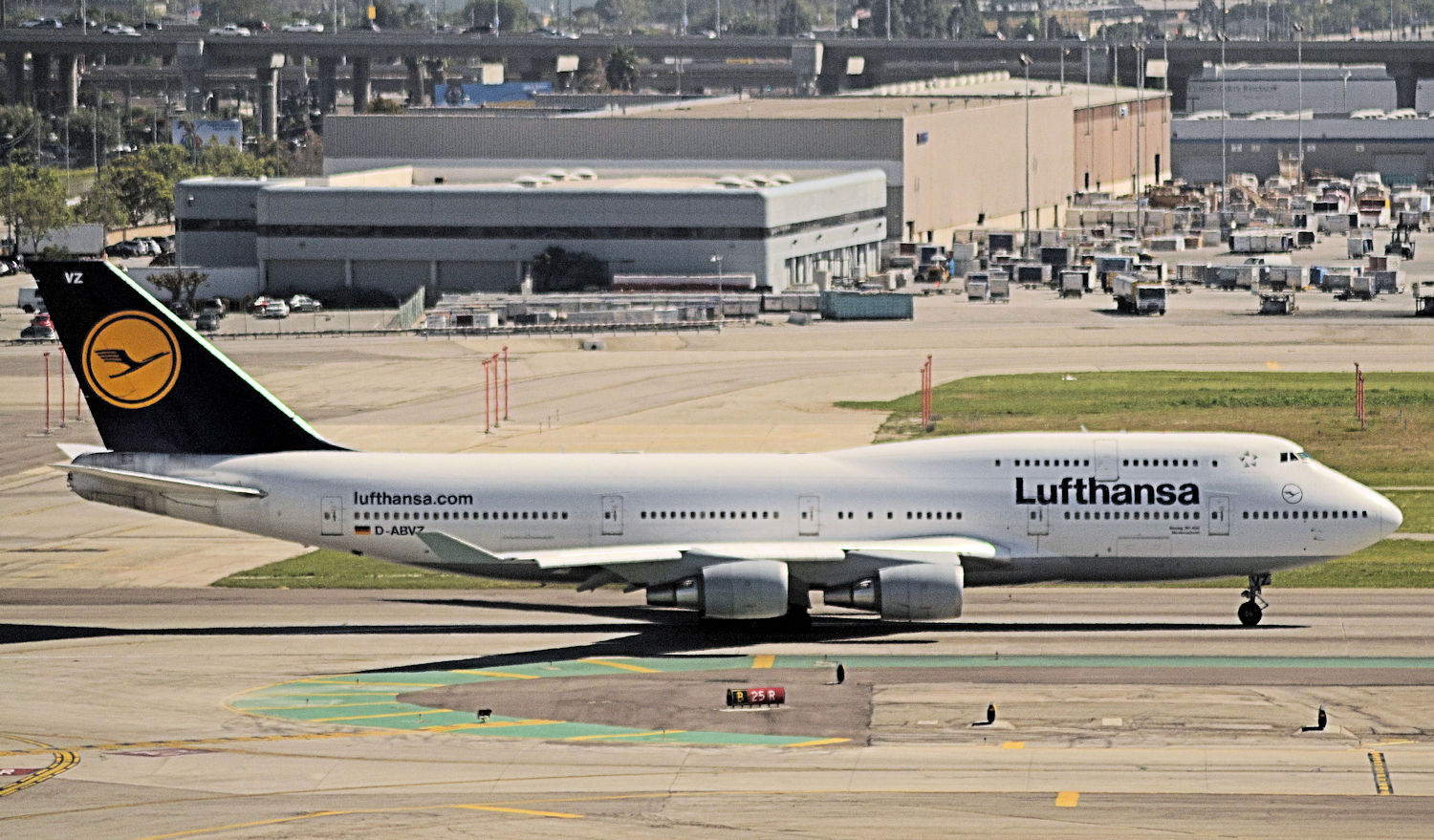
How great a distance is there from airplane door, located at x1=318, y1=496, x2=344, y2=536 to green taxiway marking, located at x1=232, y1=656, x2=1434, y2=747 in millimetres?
5918

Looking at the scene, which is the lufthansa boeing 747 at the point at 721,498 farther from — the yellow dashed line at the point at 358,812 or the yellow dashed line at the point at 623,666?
the yellow dashed line at the point at 358,812

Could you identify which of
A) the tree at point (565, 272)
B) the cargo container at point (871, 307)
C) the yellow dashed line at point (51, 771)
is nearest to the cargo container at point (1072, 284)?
the cargo container at point (871, 307)

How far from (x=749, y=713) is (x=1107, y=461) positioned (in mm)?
13979

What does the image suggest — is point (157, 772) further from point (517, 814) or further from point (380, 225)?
point (380, 225)

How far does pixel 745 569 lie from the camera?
180 feet

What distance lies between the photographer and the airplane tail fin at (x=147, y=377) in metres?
57.4

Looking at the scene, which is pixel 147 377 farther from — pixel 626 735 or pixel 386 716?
pixel 626 735

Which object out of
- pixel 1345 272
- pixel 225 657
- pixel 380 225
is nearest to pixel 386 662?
pixel 225 657

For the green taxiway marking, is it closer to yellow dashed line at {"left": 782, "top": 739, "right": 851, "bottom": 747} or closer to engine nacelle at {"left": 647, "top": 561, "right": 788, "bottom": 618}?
yellow dashed line at {"left": 782, "top": 739, "right": 851, "bottom": 747}

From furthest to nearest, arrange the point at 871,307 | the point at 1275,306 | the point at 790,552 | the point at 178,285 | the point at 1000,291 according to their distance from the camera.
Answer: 1. the point at 1000,291
2. the point at 178,285
3. the point at 871,307
4. the point at 1275,306
5. the point at 790,552


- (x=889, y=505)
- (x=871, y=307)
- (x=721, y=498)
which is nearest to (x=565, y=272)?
(x=871, y=307)

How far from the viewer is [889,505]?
56.9m

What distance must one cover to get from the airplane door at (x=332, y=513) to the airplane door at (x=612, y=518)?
280 inches

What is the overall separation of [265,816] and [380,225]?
13130 cm
